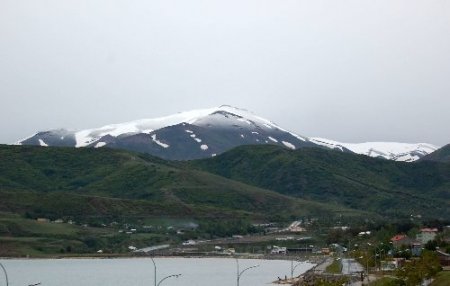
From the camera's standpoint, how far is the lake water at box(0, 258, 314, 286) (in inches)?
4055

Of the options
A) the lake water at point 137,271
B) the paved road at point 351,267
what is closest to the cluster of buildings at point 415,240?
the paved road at point 351,267

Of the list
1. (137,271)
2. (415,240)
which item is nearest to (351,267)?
(415,240)

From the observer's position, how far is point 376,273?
3664 inches

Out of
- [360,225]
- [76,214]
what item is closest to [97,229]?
[76,214]

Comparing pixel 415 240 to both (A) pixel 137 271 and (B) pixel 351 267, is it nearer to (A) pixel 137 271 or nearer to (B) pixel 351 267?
(B) pixel 351 267

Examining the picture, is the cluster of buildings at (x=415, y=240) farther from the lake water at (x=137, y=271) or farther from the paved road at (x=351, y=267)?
the lake water at (x=137, y=271)

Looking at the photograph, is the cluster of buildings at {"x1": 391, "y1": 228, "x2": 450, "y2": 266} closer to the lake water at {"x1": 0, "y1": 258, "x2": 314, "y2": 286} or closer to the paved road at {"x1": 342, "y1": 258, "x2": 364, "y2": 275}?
the paved road at {"x1": 342, "y1": 258, "x2": 364, "y2": 275}

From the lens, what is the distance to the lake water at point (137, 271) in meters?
103

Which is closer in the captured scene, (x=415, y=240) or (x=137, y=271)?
(x=137, y=271)

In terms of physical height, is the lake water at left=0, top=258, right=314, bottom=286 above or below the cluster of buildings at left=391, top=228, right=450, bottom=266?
below

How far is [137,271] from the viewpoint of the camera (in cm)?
→ 12150

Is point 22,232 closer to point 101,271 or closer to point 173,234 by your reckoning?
point 173,234

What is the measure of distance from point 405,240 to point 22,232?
6175cm

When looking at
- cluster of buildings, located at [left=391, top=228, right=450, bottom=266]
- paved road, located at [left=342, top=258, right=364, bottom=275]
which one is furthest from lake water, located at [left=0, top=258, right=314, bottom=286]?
cluster of buildings, located at [left=391, top=228, right=450, bottom=266]
